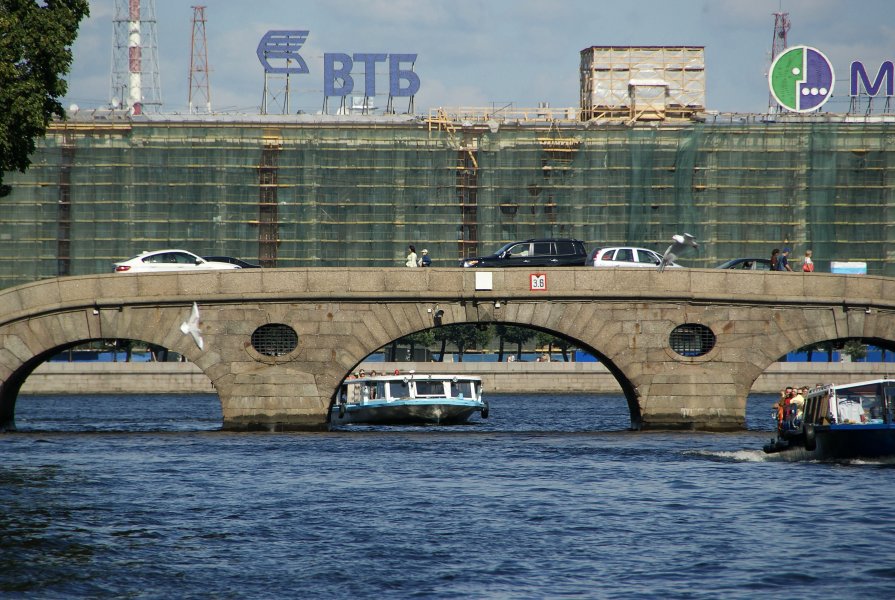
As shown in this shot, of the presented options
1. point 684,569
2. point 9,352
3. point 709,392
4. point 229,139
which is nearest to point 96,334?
point 9,352

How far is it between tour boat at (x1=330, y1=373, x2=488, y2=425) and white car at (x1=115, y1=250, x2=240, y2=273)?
1167cm

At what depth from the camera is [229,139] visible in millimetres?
108625

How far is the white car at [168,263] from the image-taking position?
4697 centimetres

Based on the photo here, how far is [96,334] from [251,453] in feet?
26.6

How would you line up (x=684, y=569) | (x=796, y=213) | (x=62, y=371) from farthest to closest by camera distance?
(x=796, y=213), (x=62, y=371), (x=684, y=569)

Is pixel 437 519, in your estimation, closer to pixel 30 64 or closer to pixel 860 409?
pixel 860 409

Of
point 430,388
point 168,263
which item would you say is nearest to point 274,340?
point 168,263

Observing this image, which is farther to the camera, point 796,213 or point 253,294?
point 796,213

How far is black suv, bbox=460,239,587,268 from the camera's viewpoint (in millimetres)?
50219

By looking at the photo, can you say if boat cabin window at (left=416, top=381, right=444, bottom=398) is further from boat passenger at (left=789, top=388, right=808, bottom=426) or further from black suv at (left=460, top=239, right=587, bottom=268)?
boat passenger at (left=789, top=388, right=808, bottom=426)

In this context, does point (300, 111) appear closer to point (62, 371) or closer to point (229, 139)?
point (229, 139)

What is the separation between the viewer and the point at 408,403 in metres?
56.9

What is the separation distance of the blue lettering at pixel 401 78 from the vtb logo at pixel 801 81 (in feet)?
97.0

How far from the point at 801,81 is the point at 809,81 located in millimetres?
655
